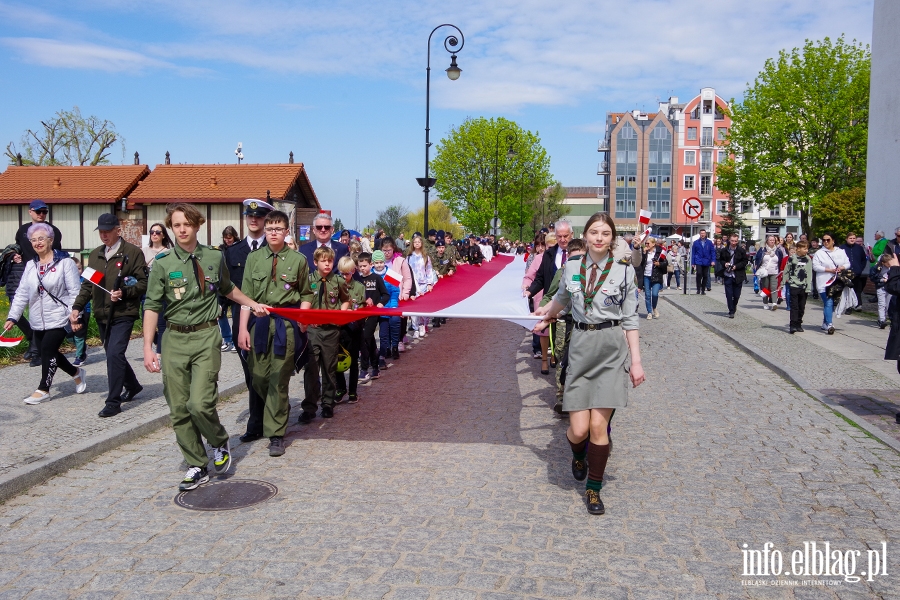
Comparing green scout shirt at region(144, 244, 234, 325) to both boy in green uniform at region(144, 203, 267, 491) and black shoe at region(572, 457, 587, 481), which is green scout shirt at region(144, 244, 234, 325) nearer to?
boy in green uniform at region(144, 203, 267, 491)

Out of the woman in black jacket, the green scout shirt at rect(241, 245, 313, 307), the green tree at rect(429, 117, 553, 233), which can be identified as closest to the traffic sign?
the woman in black jacket

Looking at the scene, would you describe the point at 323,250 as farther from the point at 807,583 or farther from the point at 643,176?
the point at 643,176

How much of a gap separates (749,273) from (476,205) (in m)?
23.2

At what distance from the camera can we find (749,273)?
4397 centimetres

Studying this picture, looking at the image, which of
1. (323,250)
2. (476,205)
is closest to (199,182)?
(476,205)

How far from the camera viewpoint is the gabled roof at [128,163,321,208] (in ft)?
119

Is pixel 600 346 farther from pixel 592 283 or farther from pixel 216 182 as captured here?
pixel 216 182

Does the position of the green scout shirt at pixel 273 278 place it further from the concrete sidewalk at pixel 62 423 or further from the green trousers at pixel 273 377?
the concrete sidewalk at pixel 62 423

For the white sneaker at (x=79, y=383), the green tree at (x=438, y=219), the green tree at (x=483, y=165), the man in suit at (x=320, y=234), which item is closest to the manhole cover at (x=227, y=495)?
the man in suit at (x=320, y=234)

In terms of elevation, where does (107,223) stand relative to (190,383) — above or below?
above

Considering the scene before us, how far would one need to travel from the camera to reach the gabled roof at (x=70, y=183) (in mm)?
37156

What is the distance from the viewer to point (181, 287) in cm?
578

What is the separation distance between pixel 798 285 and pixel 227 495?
12.9 metres

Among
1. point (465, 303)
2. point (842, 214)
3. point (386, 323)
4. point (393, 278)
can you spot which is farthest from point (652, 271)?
point (842, 214)
